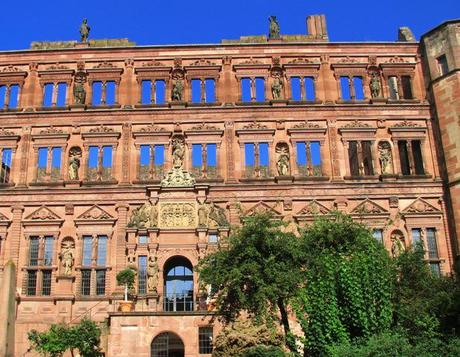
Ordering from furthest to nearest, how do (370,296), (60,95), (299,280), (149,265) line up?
(60,95) → (149,265) → (299,280) → (370,296)

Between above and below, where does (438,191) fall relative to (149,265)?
above

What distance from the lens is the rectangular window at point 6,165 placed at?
118ft

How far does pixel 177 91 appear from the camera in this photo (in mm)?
37312

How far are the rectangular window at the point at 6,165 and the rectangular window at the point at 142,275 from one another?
972 cm

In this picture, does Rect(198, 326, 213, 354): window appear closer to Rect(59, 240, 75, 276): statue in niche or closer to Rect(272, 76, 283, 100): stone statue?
Rect(59, 240, 75, 276): statue in niche

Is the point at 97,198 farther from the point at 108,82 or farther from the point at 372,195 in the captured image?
the point at 372,195

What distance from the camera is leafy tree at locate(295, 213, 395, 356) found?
854 inches

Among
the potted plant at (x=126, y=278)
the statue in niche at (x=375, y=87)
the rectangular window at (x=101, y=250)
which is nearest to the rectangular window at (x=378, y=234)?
the statue in niche at (x=375, y=87)

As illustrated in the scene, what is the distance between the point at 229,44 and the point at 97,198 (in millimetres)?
12611

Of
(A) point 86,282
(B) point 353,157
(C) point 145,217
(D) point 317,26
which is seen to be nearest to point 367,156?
(B) point 353,157

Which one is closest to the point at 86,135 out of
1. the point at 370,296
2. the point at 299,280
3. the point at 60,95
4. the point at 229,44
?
the point at 60,95

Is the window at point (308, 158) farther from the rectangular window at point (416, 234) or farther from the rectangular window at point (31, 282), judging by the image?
the rectangular window at point (31, 282)

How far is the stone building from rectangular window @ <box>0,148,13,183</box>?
0.29 ft

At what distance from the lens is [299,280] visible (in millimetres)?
23312
